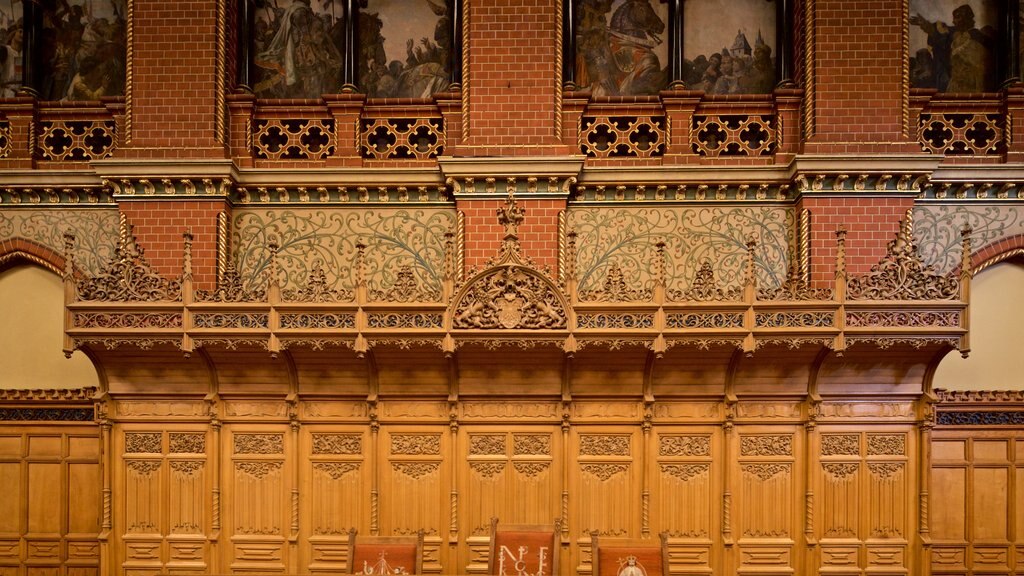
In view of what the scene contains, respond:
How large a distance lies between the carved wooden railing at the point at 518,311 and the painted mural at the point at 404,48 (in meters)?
2.90

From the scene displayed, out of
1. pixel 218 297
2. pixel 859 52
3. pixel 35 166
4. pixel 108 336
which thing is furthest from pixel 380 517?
pixel 859 52

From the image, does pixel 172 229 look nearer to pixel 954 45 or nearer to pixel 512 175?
pixel 512 175

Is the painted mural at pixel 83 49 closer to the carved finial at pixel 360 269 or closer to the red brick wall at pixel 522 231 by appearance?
the carved finial at pixel 360 269

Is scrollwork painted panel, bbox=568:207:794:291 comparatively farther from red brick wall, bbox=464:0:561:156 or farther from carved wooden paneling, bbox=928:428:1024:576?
carved wooden paneling, bbox=928:428:1024:576

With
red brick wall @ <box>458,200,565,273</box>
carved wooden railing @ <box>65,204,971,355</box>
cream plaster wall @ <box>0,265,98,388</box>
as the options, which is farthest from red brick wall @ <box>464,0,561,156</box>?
cream plaster wall @ <box>0,265,98,388</box>

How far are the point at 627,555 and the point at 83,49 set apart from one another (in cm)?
950

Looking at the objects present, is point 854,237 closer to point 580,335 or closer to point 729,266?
point 729,266

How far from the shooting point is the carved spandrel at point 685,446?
7668 millimetres

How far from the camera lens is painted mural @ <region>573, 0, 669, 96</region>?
9.01 m

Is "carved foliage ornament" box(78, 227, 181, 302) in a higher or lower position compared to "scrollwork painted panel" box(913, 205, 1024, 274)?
lower

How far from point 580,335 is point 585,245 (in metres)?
1.74

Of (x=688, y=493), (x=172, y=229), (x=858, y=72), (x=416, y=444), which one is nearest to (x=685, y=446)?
(x=688, y=493)

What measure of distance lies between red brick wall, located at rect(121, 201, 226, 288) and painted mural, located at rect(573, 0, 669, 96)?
5055 millimetres

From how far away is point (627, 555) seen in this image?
633cm
